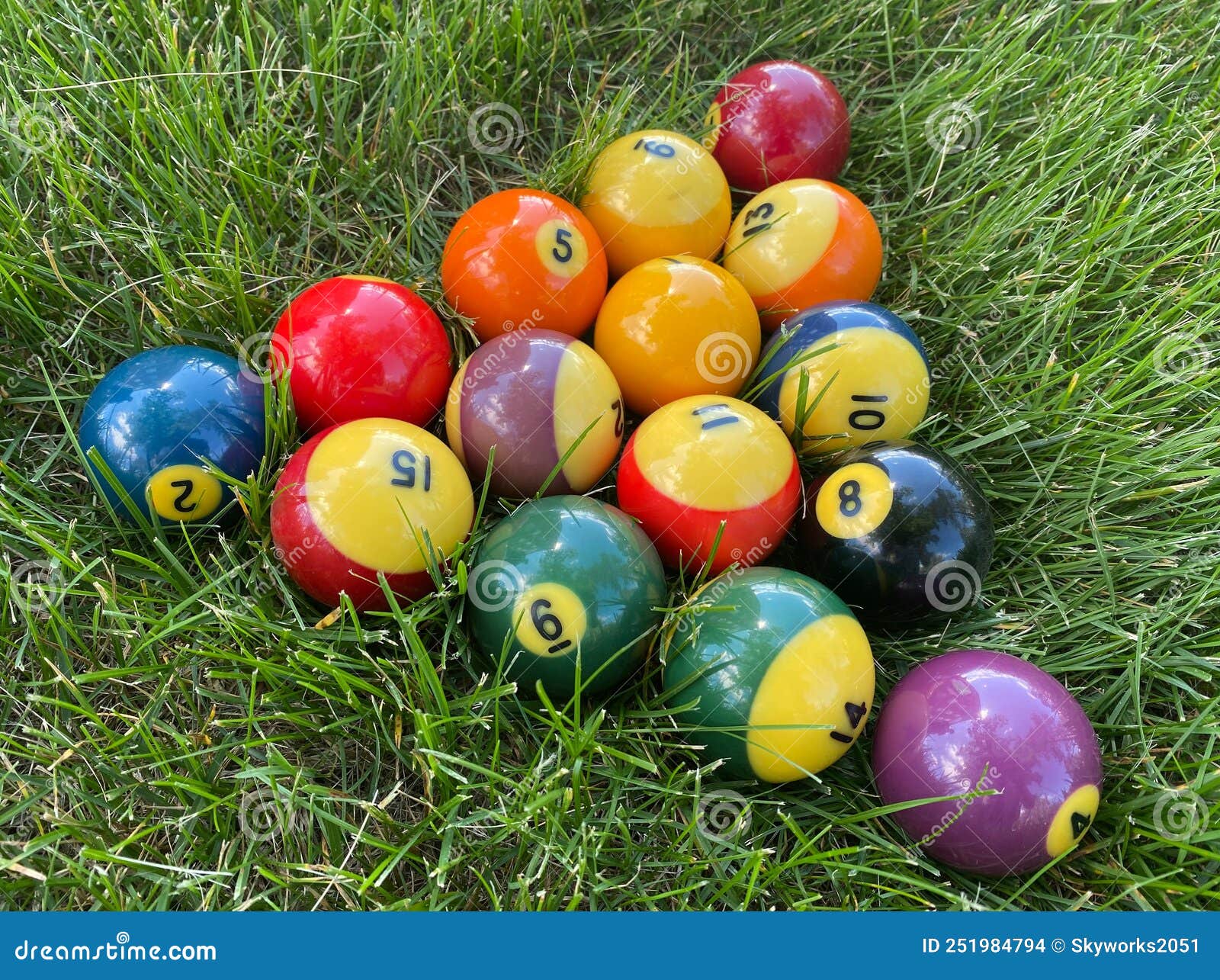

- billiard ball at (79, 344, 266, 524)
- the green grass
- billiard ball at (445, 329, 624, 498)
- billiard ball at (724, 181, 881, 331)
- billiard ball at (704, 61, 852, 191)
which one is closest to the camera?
the green grass

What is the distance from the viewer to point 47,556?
2.49 m

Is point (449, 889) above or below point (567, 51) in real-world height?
below

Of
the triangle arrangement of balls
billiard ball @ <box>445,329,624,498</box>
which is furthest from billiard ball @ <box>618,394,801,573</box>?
billiard ball @ <box>445,329,624,498</box>

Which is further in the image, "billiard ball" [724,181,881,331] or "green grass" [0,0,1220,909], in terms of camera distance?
"billiard ball" [724,181,881,331]

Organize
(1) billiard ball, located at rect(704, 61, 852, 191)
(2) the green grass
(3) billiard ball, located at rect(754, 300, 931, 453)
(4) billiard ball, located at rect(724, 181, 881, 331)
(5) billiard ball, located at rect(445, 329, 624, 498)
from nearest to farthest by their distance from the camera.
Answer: (2) the green grass < (5) billiard ball, located at rect(445, 329, 624, 498) < (3) billiard ball, located at rect(754, 300, 931, 453) < (4) billiard ball, located at rect(724, 181, 881, 331) < (1) billiard ball, located at rect(704, 61, 852, 191)

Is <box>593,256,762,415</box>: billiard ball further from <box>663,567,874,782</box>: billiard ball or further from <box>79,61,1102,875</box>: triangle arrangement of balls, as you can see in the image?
<box>663,567,874,782</box>: billiard ball

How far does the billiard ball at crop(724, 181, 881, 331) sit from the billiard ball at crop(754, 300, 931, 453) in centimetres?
19

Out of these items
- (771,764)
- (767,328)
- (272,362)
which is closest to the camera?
(771,764)

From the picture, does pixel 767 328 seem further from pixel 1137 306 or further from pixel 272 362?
pixel 272 362

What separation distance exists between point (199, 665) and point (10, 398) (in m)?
1.01

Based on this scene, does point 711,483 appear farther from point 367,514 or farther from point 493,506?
point 367,514

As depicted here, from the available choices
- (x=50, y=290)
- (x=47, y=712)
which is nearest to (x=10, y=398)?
(x=50, y=290)

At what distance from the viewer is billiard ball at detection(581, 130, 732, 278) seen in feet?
9.74

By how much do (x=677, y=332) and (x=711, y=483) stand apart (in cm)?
48
